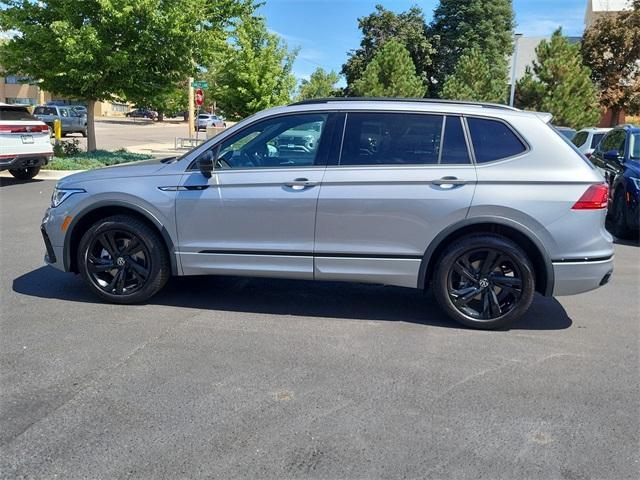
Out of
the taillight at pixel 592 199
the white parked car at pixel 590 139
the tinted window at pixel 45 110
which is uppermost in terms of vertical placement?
the tinted window at pixel 45 110

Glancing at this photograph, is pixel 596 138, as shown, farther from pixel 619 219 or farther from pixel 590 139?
pixel 619 219

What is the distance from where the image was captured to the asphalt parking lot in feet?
9.57

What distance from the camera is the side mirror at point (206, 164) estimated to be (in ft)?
15.6

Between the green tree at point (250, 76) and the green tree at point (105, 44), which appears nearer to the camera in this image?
the green tree at point (105, 44)

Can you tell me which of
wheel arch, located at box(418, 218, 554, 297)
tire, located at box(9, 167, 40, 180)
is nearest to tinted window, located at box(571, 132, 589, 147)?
wheel arch, located at box(418, 218, 554, 297)

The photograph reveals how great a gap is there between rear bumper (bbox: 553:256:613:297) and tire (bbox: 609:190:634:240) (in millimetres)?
4765

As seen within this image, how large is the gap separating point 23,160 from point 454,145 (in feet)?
34.9

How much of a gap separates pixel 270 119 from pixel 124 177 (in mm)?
1381

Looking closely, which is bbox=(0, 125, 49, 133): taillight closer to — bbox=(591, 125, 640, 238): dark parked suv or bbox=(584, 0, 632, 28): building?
bbox=(591, 125, 640, 238): dark parked suv

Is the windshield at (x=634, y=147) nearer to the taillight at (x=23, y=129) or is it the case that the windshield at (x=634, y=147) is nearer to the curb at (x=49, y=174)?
the taillight at (x=23, y=129)

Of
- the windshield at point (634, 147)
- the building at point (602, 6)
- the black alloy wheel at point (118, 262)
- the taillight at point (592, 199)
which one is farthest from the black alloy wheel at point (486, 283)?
the building at point (602, 6)

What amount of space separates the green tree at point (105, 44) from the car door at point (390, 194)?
1138cm

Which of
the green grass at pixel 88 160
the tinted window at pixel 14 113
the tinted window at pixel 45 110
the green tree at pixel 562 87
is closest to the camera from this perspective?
the tinted window at pixel 14 113

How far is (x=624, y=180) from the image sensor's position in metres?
8.77
